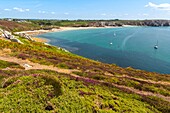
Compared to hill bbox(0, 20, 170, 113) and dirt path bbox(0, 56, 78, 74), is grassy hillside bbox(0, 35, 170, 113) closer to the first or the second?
hill bbox(0, 20, 170, 113)

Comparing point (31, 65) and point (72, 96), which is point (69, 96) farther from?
point (31, 65)

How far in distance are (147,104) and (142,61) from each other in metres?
75.2

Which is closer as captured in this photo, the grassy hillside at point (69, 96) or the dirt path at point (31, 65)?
the grassy hillside at point (69, 96)

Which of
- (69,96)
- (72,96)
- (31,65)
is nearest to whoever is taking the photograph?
(69,96)

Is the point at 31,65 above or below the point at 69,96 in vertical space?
below

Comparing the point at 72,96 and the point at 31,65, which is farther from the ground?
the point at 72,96

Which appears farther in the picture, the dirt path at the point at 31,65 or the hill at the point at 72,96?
the dirt path at the point at 31,65

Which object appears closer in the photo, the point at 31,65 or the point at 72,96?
the point at 72,96

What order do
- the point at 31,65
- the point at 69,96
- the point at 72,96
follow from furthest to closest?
the point at 31,65, the point at 72,96, the point at 69,96

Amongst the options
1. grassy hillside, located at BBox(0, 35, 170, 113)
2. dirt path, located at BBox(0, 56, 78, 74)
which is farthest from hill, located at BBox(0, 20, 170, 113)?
dirt path, located at BBox(0, 56, 78, 74)

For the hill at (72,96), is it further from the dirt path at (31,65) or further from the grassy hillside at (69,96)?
the dirt path at (31,65)

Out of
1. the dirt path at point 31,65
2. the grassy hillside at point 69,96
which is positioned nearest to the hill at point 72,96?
the grassy hillside at point 69,96

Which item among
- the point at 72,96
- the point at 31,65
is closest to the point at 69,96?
the point at 72,96

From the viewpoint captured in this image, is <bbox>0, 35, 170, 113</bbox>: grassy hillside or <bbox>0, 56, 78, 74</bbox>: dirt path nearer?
<bbox>0, 35, 170, 113</bbox>: grassy hillside
